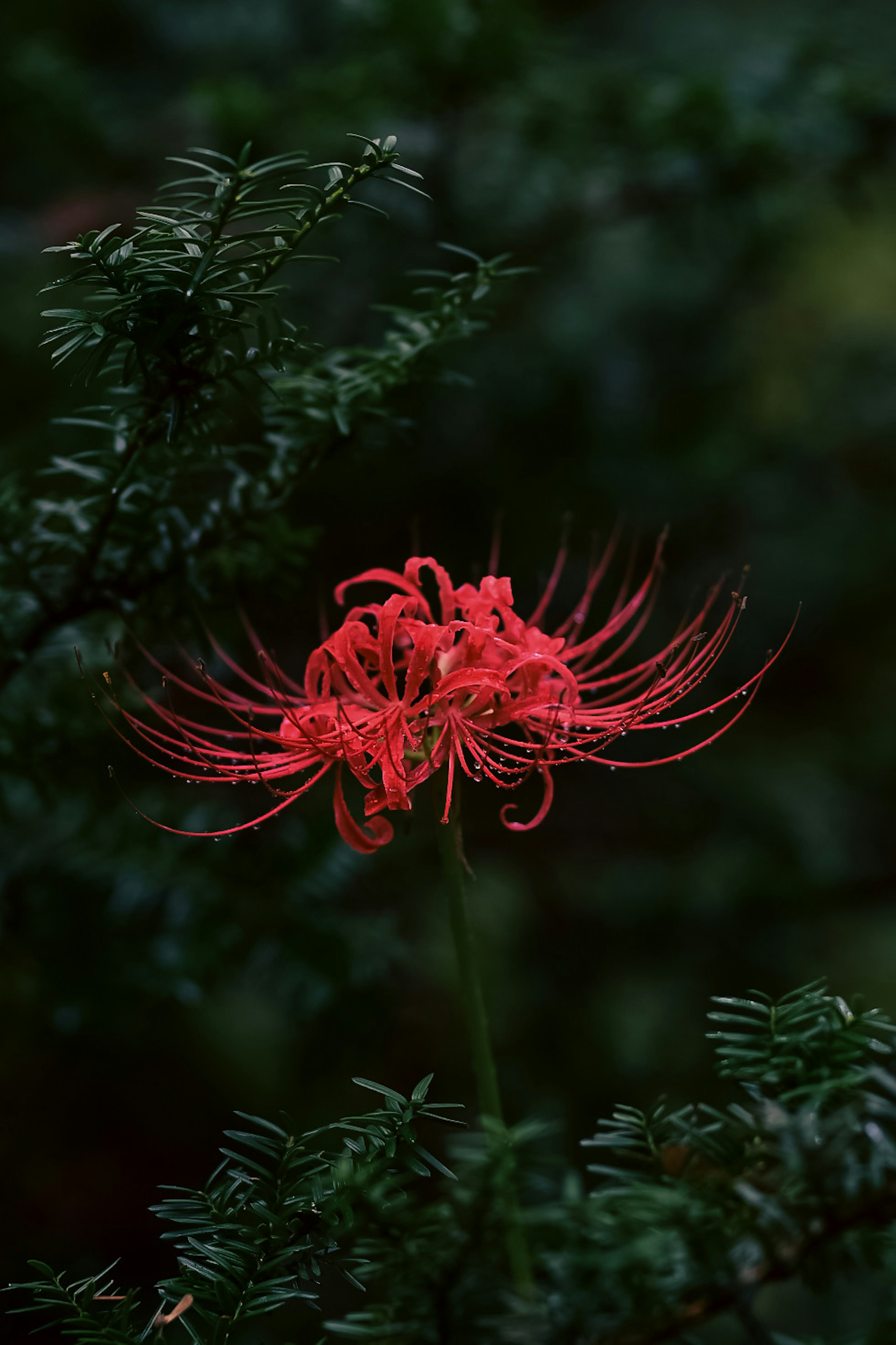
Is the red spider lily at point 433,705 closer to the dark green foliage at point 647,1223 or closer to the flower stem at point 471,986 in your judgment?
the flower stem at point 471,986

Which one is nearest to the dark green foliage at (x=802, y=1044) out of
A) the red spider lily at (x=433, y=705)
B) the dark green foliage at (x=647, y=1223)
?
the dark green foliage at (x=647, y=1223)

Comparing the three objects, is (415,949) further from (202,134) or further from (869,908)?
(202,134)

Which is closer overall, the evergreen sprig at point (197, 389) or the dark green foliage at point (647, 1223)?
the dark green foliage at point (647, 1223)

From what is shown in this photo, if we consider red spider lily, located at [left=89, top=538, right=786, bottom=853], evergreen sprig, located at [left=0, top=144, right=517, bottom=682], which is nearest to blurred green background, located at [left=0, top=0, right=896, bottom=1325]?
evergreen sprig, located at [left=0, top=144, right=517, bottom=682]

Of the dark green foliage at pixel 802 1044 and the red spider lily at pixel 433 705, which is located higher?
the red spider lily at pixel 433 705

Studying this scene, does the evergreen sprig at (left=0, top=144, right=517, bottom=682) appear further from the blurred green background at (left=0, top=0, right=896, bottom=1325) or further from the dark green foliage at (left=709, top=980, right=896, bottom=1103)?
the dark green foliage at (left=709, top=980, right=896, bottom=1103)
